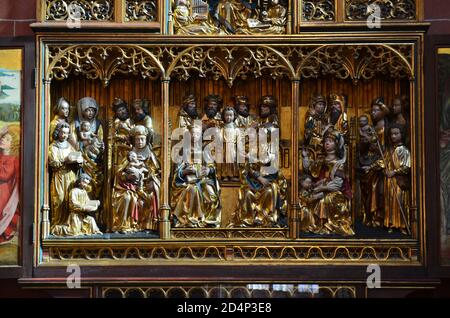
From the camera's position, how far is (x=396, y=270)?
17.8 m

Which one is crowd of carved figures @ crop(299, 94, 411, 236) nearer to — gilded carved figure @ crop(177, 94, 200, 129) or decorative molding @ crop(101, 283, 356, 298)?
decorative molding @ crop(101, 283, 356, 298)

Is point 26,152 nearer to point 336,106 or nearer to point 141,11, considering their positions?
point 141,11

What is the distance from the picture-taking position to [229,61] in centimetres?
1828

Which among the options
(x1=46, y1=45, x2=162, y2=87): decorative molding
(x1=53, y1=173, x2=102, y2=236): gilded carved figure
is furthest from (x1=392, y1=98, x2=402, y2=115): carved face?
(x1=53, y1=173, x2=102, y2=236): gilded carved figure

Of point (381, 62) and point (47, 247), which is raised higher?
point (381, 62)

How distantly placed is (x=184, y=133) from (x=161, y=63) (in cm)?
101

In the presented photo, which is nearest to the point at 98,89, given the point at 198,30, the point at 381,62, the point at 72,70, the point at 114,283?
the point at 72,70

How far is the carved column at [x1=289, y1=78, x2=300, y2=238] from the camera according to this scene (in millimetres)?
18047

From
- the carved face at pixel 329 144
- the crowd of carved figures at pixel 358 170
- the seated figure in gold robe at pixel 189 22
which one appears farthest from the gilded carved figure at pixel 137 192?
the carved face at pixel 329 144

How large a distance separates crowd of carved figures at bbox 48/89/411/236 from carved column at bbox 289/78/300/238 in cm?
14

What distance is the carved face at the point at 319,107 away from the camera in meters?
18.4
